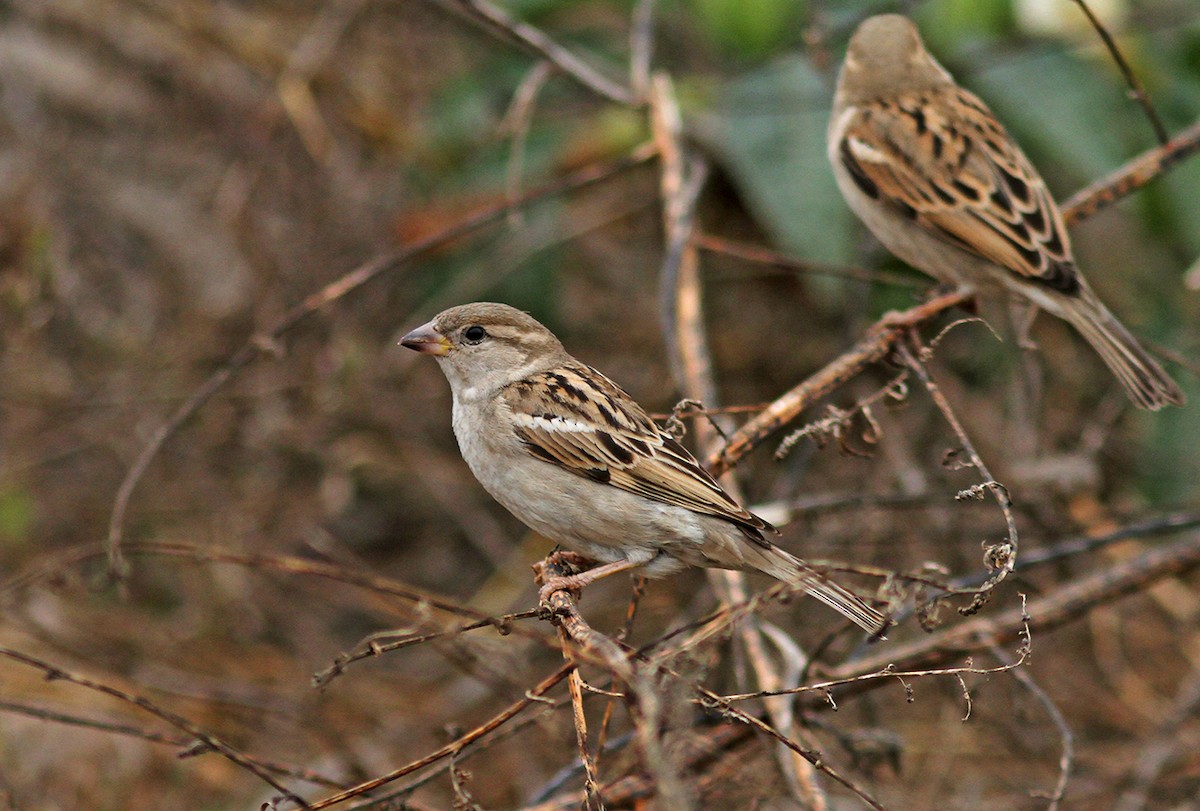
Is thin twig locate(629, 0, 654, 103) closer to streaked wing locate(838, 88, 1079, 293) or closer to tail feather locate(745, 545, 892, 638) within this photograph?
streaked wing locate(838, 88, 1079, 293)

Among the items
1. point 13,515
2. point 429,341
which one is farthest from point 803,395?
point 13,515

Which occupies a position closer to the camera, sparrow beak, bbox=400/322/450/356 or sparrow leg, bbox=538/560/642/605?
sparrow leg, bbox=538/560/642/605

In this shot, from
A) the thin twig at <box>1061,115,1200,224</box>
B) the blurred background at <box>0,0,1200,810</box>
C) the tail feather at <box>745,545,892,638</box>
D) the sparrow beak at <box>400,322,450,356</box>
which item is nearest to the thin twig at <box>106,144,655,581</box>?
the blurred background at <box>0,0,1200,810</box>

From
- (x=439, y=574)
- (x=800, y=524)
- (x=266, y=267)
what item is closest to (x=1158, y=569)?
(x=800, y=524)

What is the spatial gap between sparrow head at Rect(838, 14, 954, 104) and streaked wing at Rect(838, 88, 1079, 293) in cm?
7

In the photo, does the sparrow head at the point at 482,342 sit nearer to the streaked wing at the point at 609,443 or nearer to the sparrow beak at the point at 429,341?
the sparrow beak at the point at 429,341

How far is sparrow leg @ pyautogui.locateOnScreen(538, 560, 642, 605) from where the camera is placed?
2.96m

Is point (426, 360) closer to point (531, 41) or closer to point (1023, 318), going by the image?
point (531, 41)

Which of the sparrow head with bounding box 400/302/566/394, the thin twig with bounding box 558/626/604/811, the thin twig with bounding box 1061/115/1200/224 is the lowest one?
the thin twig with bounding box 558/626/604/811

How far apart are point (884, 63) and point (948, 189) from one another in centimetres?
70

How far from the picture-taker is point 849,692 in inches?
147

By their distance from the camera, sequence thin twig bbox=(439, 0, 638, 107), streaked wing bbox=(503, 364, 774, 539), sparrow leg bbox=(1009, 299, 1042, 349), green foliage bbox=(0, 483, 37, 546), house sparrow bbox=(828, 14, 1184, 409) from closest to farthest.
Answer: streaked wing bbox=(503, 364, 774, 539), sparrow leg bbox=(1009, 299, 1042, 349), house sparrow bbox=(828, 14, 1184, 409), thin twig bbox=(439, 0, 638, 107), green foliage bbox=(0, 483, 37, 546)

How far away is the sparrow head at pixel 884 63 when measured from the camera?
4.86 meters

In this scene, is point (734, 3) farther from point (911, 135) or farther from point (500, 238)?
point (500, 238)
